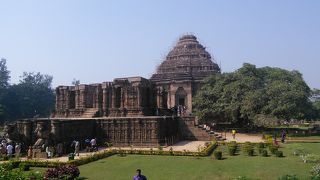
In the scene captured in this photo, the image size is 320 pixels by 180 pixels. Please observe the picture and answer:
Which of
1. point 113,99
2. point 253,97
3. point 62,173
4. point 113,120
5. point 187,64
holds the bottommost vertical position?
point 62,173

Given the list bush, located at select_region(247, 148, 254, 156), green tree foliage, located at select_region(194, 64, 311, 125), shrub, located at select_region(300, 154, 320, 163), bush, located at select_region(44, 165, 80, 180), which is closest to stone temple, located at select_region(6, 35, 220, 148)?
green tree foliage, located at select_region(194, 64, 311, 125)

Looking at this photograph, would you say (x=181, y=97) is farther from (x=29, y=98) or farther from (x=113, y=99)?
(x=29, y=98)

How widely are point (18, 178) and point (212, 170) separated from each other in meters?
9.82

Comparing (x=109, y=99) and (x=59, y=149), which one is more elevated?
(x=109, y=99)

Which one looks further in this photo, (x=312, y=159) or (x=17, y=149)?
(x=17, y=149)

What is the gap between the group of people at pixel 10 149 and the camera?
69.5 ft

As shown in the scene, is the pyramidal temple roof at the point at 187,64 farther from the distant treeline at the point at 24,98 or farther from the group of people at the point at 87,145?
the group of people at the point at 87,145

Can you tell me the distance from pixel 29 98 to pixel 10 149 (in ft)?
120

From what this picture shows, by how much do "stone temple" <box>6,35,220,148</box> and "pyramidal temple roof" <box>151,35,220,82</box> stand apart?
420 inches

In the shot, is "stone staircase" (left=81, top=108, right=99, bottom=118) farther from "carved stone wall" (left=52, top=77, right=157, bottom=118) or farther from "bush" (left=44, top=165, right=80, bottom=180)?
"bush" (left=44, top=165, right=80, bottom=180)

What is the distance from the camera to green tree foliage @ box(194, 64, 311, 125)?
1281 inches

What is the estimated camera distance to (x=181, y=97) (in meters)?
46.9

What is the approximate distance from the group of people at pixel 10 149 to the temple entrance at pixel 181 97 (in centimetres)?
2670

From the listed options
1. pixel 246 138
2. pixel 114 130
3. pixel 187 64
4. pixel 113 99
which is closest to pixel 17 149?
pixel 114 130
